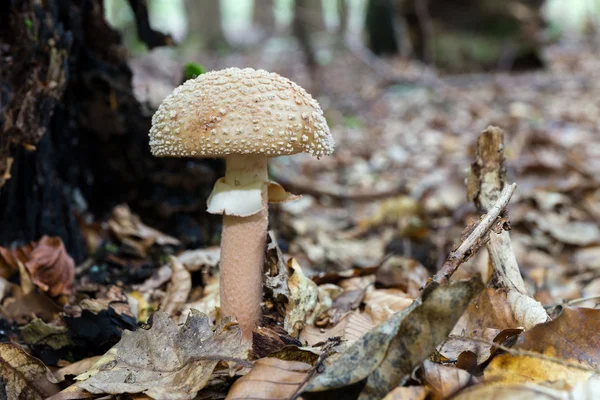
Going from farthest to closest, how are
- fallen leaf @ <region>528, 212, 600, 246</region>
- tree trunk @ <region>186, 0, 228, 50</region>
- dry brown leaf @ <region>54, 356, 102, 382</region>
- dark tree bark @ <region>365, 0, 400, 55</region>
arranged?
1. tree trunk @ <region>186, 0, 228, 50</region>
2. dark tree bark @ <region>365, 0, 400, 55</region>
3. fallen leaf @ <region>528, 212, 600, 246</region>
4. dry brown leaf @ <region>54, 356, 102, 382</region>

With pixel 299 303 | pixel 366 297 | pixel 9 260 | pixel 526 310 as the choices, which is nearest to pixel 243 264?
pixel 299 303

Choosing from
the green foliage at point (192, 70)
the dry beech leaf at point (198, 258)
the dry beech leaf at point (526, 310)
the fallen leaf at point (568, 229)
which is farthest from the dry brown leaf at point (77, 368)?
the fallen leaf at point (568, 229)

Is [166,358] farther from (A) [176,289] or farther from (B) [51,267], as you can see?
(B) [51,267]

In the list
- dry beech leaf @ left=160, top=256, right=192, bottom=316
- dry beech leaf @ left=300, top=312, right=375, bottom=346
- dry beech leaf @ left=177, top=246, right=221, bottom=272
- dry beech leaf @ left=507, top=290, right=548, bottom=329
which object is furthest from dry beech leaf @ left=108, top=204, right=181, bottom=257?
dry beech leaf @ left=507, top=290, right=548, bottom=329

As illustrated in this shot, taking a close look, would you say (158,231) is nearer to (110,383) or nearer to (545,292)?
(110,383)

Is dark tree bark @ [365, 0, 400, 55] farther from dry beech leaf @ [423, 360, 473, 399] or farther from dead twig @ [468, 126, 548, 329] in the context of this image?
dry beech leaf @ [423, 360, 473, 399]

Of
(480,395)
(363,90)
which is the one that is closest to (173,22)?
(363,90)
